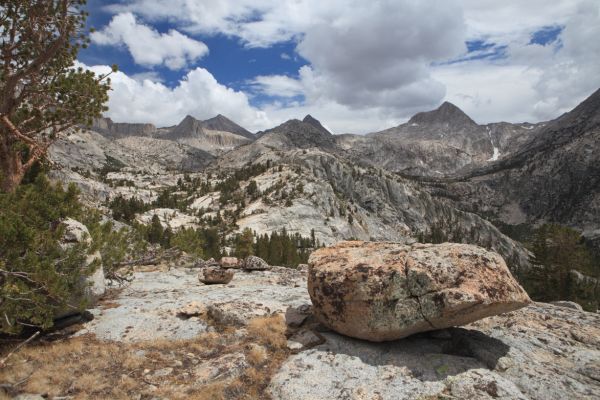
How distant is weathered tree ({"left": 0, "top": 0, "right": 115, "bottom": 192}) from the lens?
15.7 meters

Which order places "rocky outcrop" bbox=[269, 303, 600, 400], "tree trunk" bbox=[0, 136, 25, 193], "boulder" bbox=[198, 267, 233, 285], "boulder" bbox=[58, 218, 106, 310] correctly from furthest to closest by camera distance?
"boulder" bbox=[198, 267, 233, 285]
"boulder" bbox=[58, 218, 106, 310]
"tree trunk" bbox=[0, 136, 25, 193]
"rocky outcrop" bbox=[269, 303, 600, 400]

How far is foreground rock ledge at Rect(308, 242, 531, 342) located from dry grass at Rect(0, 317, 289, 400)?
12.1 ft

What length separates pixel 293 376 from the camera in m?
14.8

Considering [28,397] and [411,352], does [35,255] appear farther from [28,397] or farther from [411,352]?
[411,352]

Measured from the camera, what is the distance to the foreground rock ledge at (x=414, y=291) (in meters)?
15.0

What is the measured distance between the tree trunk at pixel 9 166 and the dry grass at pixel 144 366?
287 inches

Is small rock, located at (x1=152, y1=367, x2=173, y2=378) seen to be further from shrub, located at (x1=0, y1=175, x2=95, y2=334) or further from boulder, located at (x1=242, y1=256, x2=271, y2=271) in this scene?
boulder, located at (x1=242, y1=256, x2=271, y2=271)

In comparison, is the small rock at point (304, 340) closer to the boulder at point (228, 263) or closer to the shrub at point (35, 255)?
the shrub at point (35, 255)

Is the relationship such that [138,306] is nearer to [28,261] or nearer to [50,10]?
[28,261]

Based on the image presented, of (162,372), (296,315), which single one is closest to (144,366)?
(162,372)

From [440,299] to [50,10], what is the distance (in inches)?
809

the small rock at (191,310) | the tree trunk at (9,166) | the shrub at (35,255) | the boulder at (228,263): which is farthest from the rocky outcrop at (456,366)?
the boulder at (228,263)

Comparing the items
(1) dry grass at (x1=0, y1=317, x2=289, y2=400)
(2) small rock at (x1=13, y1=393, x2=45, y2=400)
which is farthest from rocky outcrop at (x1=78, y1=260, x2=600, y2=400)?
(2) small rock at (x1=13, y1=393, x2=45, y2=400)

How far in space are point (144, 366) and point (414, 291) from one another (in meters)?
11.8
